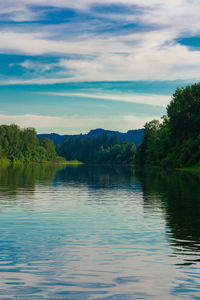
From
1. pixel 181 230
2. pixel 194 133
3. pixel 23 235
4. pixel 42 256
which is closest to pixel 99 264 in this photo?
pixel 42 256

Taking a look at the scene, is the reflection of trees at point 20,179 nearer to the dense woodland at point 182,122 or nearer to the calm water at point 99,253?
the calm water at point 99,253

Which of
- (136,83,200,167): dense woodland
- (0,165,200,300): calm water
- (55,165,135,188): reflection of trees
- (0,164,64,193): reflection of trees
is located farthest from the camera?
(136,83,200,167): dense woodland

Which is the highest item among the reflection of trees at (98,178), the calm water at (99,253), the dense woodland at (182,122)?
the dense woodland at (182,122)

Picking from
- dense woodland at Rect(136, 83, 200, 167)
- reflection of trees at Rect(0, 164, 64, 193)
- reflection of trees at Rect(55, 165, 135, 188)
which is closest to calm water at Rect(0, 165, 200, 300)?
reflection of trees at Rect(0, 164, 64, 193)

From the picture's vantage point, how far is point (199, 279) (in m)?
12.1

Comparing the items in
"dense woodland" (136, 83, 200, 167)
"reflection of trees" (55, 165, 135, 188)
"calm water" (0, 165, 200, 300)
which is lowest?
"calm water" (0, 165, 200, 300)

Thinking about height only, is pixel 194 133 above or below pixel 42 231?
above

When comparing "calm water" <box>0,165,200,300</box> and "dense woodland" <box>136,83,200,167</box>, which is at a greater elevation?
"dense woodland" <box>136,83,200,167</box>

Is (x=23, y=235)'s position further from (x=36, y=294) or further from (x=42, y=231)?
(x=36, y=294)

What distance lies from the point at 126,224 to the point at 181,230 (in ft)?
10.1

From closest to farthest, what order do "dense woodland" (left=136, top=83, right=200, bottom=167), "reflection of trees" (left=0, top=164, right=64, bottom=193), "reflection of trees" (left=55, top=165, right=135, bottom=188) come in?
"reflection of trees" (left=0, top=164, right=64, bottom=193)
"reflection of trees" (left=55, top=165, right=135, bottom=188)
"dense woodland" (left=136, top=83, right=200, bottom=167)

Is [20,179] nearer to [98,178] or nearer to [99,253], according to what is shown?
[98,178]

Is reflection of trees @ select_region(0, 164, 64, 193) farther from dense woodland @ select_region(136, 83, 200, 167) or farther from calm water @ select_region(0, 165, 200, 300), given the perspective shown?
dense woodland @ select_region(136, 83, 200, 167)

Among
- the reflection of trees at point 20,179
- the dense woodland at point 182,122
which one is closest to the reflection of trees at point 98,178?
the reflection of trees at point 20,179
